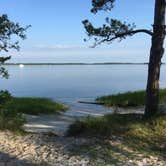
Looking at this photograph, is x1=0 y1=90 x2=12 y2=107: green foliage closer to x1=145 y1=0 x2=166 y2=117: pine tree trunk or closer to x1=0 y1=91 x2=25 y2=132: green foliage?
x1=0 y1=91 x2=25 y2=132: green foliage

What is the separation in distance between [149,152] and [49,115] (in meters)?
6.28

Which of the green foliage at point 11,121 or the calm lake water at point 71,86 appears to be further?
the calm lake water at point 71,86

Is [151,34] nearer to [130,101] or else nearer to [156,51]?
[156,51]

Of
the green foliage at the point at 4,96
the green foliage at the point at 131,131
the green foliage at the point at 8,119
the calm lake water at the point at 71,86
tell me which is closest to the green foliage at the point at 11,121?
the green foliage at the point at 8,119

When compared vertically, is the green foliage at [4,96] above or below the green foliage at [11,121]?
above

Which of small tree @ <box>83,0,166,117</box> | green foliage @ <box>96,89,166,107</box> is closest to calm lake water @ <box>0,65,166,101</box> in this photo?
green foliage @ <box>96,89,166,107</box>

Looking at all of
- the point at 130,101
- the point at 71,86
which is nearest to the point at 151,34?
the point at 130,101

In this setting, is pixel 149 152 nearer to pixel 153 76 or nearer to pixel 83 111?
pixel 153 76

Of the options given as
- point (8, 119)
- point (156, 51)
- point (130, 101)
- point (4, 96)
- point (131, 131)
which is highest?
point (156, 51)

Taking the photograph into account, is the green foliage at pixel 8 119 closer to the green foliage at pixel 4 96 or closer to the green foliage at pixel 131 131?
the green foliage at pixel 4 96

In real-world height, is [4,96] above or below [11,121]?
above

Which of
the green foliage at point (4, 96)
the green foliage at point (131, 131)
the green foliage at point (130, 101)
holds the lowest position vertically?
the green foliage at point (131, 131)

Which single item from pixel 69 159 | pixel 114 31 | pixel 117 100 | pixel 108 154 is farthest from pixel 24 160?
pixel 117 100

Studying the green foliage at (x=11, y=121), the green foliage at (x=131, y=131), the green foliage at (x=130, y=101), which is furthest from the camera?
the green foliage at (x=130, y=101)
